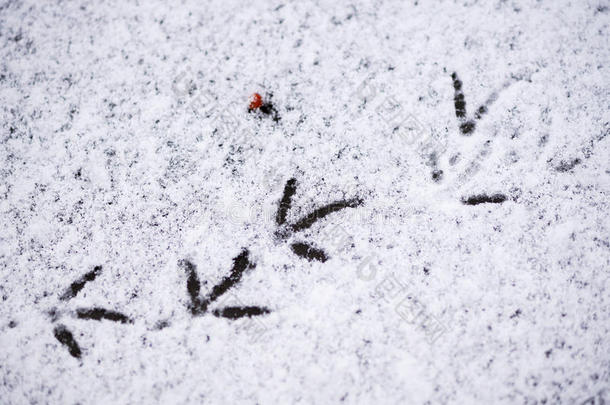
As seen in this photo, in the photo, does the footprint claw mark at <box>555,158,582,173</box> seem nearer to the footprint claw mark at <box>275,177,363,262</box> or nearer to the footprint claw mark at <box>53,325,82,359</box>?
the footprint claw mark at <box>275,177,363,262</box>

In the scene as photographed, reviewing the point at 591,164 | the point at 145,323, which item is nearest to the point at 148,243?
the point at 145,323

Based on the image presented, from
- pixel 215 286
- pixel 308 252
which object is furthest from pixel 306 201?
pixel 215 286

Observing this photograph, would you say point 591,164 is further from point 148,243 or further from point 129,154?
point 129,154

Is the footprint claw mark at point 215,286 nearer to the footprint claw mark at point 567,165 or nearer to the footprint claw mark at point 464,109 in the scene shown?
the footprint claw mark at point 464,109

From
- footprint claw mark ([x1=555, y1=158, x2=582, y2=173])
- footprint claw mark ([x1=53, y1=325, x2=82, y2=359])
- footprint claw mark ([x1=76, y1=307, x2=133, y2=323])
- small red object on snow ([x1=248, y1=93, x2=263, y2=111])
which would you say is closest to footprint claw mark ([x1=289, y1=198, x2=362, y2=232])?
small red object on snow ([x1=248, y1=93, x2=263, y2=111])

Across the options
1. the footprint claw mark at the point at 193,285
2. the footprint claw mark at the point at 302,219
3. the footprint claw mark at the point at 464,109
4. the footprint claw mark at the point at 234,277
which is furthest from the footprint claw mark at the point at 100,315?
the footprint claw mark at the point at 464,109
